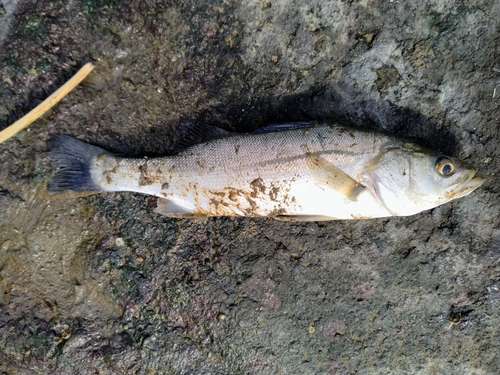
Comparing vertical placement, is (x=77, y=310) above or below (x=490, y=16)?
below

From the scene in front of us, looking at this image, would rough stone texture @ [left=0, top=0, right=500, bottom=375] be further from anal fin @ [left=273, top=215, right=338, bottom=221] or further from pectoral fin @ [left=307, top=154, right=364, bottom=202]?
pectoral fin @ [left=307, top=154, right=364, bottom=202]

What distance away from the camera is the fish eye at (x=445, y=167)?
10.2ft

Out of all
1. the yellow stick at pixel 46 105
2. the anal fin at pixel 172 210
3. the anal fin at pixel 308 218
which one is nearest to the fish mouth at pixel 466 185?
the anal fin at pixel 308 218

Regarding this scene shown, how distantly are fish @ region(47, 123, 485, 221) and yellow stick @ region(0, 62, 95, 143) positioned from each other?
791mm

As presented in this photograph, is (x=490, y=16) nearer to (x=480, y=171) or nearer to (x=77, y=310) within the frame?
(x=480, y=171)

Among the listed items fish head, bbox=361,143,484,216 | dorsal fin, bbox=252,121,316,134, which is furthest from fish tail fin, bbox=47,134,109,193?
fish head, bbox=361,143,484,216

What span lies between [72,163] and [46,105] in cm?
57

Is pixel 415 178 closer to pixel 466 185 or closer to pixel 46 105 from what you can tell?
pixel 466 185

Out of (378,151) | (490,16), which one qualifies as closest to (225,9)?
(378,151)

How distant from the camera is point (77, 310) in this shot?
150 inches

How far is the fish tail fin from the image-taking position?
11.7 feet

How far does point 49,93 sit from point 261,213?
2.28 m

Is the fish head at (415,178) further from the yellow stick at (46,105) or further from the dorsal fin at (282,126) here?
the yellow stick at (46,105)

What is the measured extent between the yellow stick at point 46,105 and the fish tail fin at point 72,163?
0.86 ft
